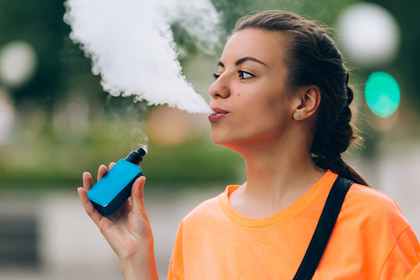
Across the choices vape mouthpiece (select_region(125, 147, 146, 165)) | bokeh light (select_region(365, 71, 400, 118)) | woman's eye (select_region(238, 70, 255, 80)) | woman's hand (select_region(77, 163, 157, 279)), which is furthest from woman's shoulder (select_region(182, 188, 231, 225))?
bokeh light (select_region(365, 71, 400, 118))

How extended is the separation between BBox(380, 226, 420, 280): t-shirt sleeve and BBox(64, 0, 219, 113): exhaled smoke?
1004 millimetres

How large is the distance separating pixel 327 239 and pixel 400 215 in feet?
0.89

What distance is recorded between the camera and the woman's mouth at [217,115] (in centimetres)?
223

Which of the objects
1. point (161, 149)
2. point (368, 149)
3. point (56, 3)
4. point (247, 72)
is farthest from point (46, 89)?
point (247, 72)

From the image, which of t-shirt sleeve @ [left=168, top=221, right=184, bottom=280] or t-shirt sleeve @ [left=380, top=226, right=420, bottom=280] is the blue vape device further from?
t-shirt sleeve @ [left=380, top=226, right=420, bottom=280]

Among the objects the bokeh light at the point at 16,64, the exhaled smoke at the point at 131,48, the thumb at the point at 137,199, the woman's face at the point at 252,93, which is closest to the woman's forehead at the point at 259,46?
the woman's face at the point at 252,93

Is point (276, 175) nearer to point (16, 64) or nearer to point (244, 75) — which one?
point (244, 75)

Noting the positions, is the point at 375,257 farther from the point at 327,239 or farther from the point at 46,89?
the point at 46,89

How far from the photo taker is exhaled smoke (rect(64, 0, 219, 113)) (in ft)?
8.19

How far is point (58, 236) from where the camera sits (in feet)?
33.1

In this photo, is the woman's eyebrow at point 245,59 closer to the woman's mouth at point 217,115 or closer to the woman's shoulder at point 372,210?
the woman's mouth at point 217,115

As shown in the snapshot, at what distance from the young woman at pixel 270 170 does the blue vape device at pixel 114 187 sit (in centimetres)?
3

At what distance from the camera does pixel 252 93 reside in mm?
2191

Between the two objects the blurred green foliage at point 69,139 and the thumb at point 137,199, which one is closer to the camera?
the thumb at point 137,199
